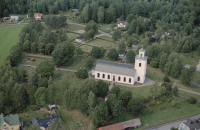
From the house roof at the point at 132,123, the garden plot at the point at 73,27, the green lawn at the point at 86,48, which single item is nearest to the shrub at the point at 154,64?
the green lawn at the point at 86,48

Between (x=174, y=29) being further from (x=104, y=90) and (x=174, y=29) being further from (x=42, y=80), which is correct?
(x=42, y=80)

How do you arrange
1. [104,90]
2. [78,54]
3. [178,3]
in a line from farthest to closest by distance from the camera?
[178,3], [78,54], [104,90]

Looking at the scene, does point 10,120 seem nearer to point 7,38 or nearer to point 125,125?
point 125,125

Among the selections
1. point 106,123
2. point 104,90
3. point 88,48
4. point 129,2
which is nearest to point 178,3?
point 129,2

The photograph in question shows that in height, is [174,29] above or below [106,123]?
above

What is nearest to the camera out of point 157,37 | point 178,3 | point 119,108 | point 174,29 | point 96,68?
point 119,108

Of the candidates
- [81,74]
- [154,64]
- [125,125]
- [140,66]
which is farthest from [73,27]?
[125,125]

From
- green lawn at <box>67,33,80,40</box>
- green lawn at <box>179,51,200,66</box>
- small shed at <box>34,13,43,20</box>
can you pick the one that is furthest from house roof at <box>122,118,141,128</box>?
small shed at <box>34,13,43,20</box>

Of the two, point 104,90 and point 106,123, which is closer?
point 106,123
